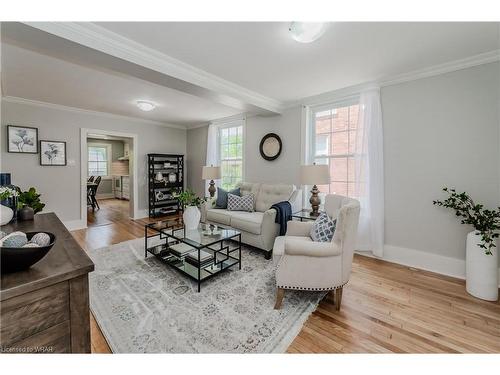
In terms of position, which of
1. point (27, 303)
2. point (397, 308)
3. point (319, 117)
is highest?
point (319, 117)

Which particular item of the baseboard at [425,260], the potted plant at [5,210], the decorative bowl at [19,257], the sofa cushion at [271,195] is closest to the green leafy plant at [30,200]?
the potted plant at [5,210]

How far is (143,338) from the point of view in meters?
1.59

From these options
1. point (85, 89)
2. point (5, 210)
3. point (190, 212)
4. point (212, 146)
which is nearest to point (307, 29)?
point (190, 212)

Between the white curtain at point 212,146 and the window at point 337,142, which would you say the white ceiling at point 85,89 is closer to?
the white curtain at point 212,146

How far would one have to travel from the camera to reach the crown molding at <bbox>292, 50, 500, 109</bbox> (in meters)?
2.35

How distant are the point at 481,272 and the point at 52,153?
252 inches

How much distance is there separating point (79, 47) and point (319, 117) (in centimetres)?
317

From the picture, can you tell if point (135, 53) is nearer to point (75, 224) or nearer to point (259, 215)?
point (259, 215)

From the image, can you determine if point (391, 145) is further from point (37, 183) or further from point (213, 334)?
point (37, 183)

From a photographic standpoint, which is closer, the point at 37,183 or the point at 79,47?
the point at 79,47

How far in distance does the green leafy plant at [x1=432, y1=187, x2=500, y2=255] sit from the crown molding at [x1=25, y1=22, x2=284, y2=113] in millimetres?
2882

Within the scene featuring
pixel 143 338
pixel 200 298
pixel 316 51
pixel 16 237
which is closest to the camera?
pixel 16 237

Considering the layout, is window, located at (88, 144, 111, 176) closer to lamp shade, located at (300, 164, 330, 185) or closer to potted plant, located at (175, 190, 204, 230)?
potted plant, located at (175, 190, 204, 230)
